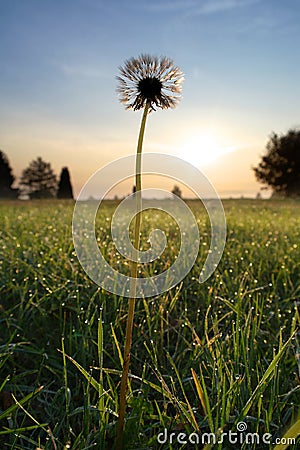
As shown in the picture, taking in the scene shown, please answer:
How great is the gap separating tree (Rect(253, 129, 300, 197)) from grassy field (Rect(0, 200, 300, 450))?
26.0 meters

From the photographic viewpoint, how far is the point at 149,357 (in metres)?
1.94

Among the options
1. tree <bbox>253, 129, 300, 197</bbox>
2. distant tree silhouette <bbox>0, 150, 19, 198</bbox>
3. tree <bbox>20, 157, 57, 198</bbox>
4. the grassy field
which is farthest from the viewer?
tree <bbox>20, 157, 57, 198</bbox>

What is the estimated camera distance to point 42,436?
1560mm

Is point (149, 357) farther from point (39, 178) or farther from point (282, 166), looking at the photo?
point (39, 178)

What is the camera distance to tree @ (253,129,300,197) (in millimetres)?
28125

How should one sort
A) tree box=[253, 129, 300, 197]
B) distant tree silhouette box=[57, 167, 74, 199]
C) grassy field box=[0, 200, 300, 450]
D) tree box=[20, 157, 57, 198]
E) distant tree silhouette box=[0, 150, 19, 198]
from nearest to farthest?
grassy field box=[0, 200, 300, 450] < tree box=[253, 129, 300, 197] < distant tree silhouette box=[57, 167, 74, 199] < distant tree silhouette box=[0, 150, 19, 198] < tree box=[20, 157, 57, 198]

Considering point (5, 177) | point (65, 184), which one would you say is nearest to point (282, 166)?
point (65, 184)

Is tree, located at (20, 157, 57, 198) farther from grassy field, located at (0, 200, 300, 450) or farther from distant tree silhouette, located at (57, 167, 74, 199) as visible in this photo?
grassy field, located at (0, 200, 300, 450)

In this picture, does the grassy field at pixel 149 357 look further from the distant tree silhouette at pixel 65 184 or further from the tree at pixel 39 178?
the tree at pixel 39 178

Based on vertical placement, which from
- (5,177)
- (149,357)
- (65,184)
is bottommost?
(149,357)

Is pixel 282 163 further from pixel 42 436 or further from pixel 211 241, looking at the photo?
pixel 42 436

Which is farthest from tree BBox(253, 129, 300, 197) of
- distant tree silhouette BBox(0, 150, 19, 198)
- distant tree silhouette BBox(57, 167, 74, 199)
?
distant tree silhouette BBox(0, 150, 19, 198)

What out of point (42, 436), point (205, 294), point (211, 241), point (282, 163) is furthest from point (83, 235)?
point (282, 163)

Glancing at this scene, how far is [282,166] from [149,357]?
93.6 ft
